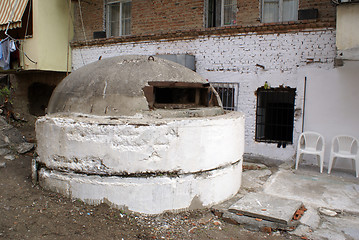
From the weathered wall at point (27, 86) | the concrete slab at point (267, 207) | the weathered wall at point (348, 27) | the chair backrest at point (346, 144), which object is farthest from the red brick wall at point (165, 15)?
the concrete slab at point (267, 207)

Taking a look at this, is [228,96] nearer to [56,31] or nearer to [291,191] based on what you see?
[291,191]

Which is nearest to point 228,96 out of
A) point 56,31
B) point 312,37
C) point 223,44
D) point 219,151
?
point 223,44

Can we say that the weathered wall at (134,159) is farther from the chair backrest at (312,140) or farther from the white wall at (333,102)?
the white wall at (333,102)

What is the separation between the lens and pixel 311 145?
7.21 m

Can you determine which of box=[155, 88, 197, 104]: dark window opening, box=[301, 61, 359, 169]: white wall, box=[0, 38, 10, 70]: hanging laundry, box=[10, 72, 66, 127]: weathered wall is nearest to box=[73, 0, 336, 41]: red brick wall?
box=[301, 61, 359, 169]: white wall

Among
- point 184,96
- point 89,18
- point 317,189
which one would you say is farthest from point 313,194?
point 89,18

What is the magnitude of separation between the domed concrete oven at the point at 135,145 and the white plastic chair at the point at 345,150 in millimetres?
2801

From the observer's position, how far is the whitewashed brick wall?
726 cm

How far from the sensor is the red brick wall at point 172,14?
7.86 metres

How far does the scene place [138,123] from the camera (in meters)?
4.26

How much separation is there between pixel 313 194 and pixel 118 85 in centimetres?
379

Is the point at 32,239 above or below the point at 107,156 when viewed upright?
below

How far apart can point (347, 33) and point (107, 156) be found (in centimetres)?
472

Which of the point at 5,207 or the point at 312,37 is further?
the point at 312,37
